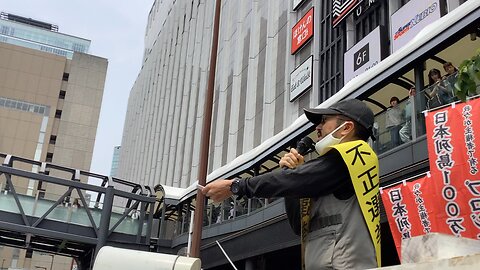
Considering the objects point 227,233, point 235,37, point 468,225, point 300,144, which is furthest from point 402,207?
point 235,37

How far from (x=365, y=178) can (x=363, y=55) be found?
17.5m

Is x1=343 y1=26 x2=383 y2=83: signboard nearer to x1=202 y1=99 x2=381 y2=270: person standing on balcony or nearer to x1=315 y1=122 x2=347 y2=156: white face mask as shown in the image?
x1=315 y1=122 x2=347 y2=156: white face mask

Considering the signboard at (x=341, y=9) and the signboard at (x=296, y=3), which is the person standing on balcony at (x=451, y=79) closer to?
the signboard at (x=341, y=9)

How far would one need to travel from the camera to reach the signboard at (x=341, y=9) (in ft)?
68.8

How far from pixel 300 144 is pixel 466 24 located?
788 centimetres

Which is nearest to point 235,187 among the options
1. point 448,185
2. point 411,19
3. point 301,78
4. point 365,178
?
point 365,178

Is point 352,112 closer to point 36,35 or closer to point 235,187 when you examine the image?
point 235,187

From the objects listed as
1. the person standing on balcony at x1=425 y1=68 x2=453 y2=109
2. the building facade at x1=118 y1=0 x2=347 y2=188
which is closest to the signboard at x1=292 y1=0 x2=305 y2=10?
the building facade at x1=118 y1=0 x2=347 y2=188

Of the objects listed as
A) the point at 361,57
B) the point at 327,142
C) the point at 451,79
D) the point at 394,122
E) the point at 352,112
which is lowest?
the point at 327,142

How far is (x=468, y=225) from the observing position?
295 inches

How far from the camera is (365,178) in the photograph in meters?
2.66

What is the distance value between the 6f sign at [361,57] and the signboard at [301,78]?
3.75 m

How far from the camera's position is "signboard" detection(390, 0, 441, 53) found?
16.2 metres

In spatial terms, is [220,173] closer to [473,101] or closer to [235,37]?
[473,101]
